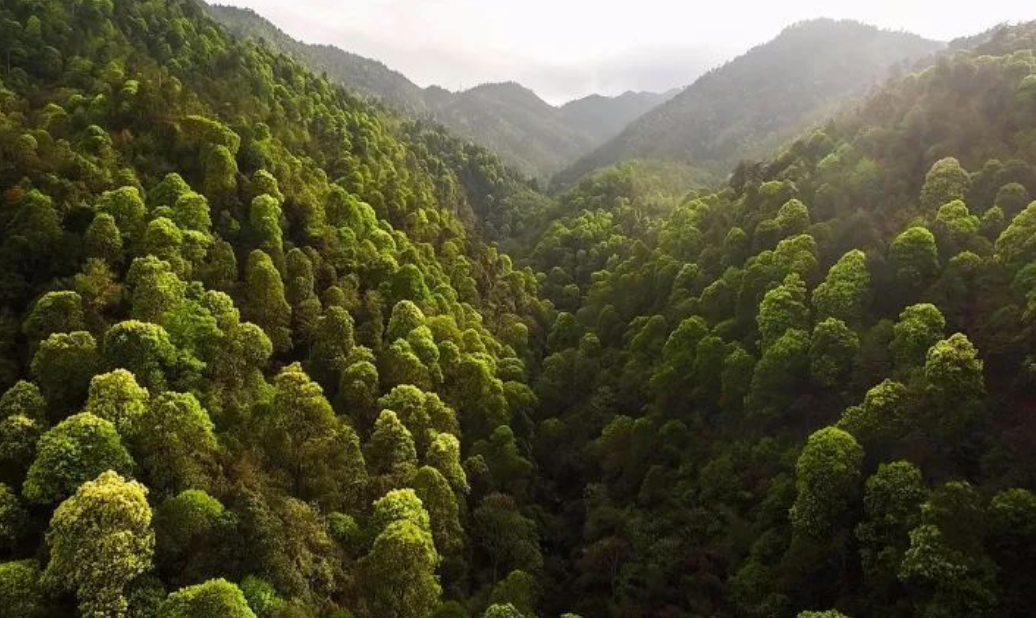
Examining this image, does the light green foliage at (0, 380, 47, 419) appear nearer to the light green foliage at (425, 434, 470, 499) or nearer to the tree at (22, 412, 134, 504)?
the tree at (22, 412, 134, 504)

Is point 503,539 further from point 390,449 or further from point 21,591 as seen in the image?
point 21,591

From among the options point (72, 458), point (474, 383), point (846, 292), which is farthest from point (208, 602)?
point (846, 292)

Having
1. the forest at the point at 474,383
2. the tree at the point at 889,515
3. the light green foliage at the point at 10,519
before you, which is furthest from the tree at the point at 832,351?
the light green foliage at the point at 10,519

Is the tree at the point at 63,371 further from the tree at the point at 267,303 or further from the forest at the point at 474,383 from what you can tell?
the tree at the point at 267,303

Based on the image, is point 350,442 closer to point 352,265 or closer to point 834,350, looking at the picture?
point 352,265

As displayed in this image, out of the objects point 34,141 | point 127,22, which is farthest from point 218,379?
point 127,22

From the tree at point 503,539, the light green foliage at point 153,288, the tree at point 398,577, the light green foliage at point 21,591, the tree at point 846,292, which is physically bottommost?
the tree at point 503,539
